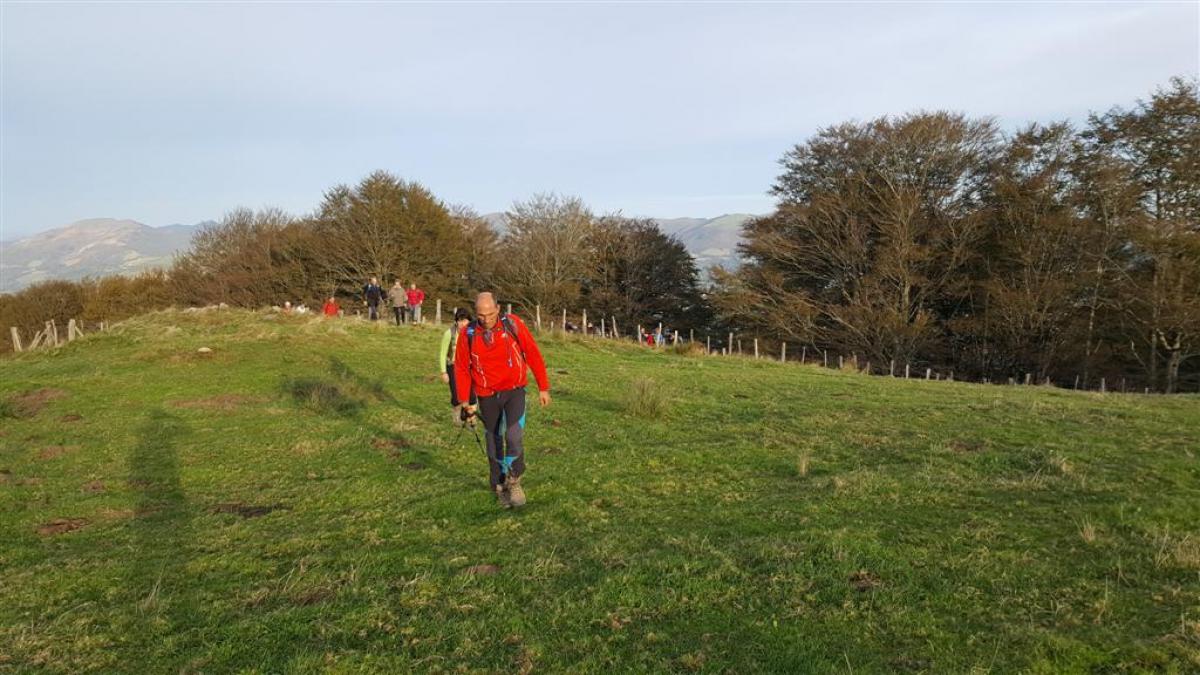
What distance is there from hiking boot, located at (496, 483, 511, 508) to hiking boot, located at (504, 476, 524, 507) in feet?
0.07

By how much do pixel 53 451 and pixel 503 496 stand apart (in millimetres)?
7673

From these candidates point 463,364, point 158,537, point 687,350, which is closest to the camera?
point 158,537

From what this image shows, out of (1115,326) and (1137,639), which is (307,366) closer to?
(1137,639)

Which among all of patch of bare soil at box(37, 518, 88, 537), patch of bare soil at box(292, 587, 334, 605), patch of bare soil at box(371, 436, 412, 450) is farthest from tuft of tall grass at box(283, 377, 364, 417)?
patch of bare soil at box(292, 587, 334, 605)

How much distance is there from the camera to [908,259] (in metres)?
36.6

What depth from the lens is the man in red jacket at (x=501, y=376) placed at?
6316 millimetres

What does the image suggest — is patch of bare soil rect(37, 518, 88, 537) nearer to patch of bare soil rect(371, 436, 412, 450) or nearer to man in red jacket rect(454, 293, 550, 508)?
patch of bare soil rect(371, 436, 412, 450)

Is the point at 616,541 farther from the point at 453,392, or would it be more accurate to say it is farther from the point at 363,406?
the point at 363,406

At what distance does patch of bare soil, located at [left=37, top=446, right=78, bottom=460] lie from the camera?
9.26 metres

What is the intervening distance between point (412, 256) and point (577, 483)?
4539 cm

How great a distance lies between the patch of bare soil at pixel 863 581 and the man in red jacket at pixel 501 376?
322 cm

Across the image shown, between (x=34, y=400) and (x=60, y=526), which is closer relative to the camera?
(x=60, y=526)

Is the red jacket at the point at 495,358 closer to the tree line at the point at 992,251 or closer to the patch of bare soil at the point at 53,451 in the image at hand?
the patch of bare soil at the point at 53,451

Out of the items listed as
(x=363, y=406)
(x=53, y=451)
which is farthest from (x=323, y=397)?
(x=53, y=451)
